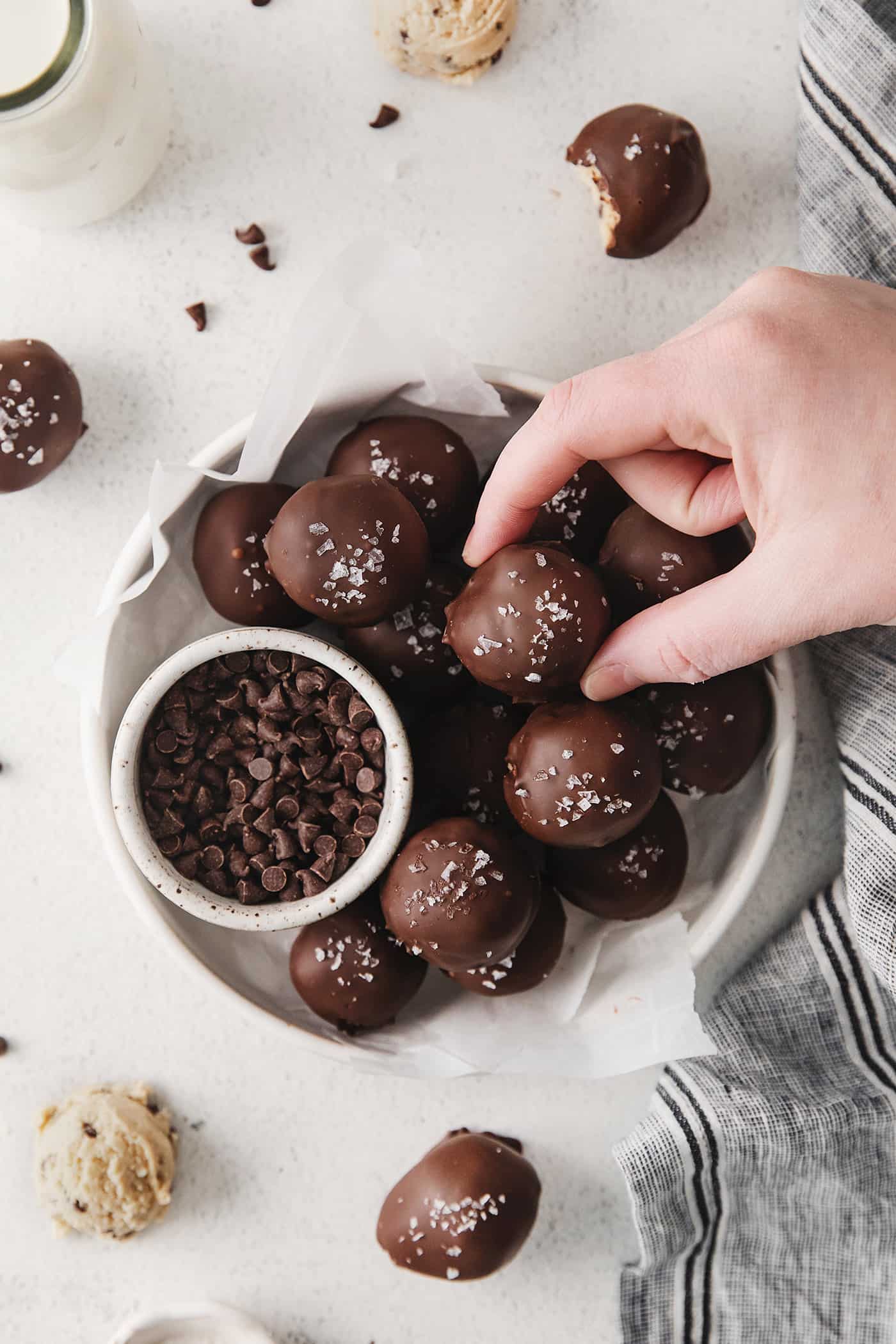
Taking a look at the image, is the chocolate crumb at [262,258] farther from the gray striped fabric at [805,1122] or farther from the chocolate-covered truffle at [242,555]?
the gray striped fabric at [805,1122]

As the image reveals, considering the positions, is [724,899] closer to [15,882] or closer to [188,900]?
[188,900]

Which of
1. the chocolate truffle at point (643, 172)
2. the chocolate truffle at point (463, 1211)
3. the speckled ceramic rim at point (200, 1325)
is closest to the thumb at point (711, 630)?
the chocolate truffle at point (643, 172)

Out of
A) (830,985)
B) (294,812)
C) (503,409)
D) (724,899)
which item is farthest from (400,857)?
(830,985)

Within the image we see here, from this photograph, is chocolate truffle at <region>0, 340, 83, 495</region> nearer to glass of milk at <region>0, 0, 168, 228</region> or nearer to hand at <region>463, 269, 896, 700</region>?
glass of milk at <region>0, 0, 168, 228</region>

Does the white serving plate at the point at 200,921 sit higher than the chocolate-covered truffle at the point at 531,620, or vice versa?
the chocolate-covered truffle at the point at 531,620

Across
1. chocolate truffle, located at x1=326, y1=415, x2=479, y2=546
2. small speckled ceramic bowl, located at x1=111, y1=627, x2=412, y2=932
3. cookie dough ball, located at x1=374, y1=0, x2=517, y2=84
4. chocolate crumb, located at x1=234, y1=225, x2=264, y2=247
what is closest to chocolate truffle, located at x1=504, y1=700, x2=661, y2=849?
small speckled ceramic bowl, located at x1=111, y1=627, x2=412, y2=932

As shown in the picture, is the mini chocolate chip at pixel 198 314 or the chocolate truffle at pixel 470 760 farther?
the mini chocolate chip at pixel 198 314

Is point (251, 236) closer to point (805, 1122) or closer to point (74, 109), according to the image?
point (74, 109)
